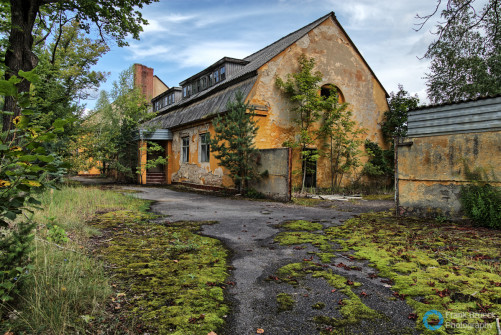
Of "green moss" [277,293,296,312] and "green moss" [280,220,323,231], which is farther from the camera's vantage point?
"green moss" [280,220,323,231]

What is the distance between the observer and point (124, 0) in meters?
7.97

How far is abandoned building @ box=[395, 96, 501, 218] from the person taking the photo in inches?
234

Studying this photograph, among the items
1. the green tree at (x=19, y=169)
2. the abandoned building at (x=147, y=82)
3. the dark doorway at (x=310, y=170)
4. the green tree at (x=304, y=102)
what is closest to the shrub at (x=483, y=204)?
the green tree at (x=304, y=102)

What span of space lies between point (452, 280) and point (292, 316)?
1970 mm

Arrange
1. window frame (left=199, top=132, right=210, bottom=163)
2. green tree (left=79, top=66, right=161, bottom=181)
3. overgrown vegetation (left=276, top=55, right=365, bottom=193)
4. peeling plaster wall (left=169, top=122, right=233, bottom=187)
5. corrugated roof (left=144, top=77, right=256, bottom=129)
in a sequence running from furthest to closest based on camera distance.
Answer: green tree (left=79, top=66, right=161, bottom=181), window frame (left=199, top=132, right=210, bottom=163), peeling plaster wall (left=169, top=122, right=233, bottom=187), corrugated roof (left=144, top=77, right=256, bottom=129), overgrown vegetation (left=276, top=55, right=365, bottom=193)

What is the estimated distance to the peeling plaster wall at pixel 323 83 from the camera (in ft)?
41.9

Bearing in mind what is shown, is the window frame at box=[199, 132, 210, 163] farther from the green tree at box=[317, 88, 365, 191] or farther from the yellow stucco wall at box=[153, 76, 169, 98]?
the yellow stucco wall at box=[153, 76, 169, 98]

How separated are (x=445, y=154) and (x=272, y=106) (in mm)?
7701

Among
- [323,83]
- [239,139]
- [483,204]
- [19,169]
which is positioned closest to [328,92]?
[323,83]

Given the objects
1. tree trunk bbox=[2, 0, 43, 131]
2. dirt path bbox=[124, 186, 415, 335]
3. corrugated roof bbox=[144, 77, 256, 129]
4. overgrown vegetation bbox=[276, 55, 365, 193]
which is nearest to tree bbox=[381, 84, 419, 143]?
overgrown vegetation bbox=[276, 55, 365, 193]

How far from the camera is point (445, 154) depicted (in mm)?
6520

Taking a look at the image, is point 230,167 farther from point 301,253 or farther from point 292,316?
point 292,316

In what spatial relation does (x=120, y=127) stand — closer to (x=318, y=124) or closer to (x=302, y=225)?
(x=318, y=124)

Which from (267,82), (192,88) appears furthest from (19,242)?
(192,88)
